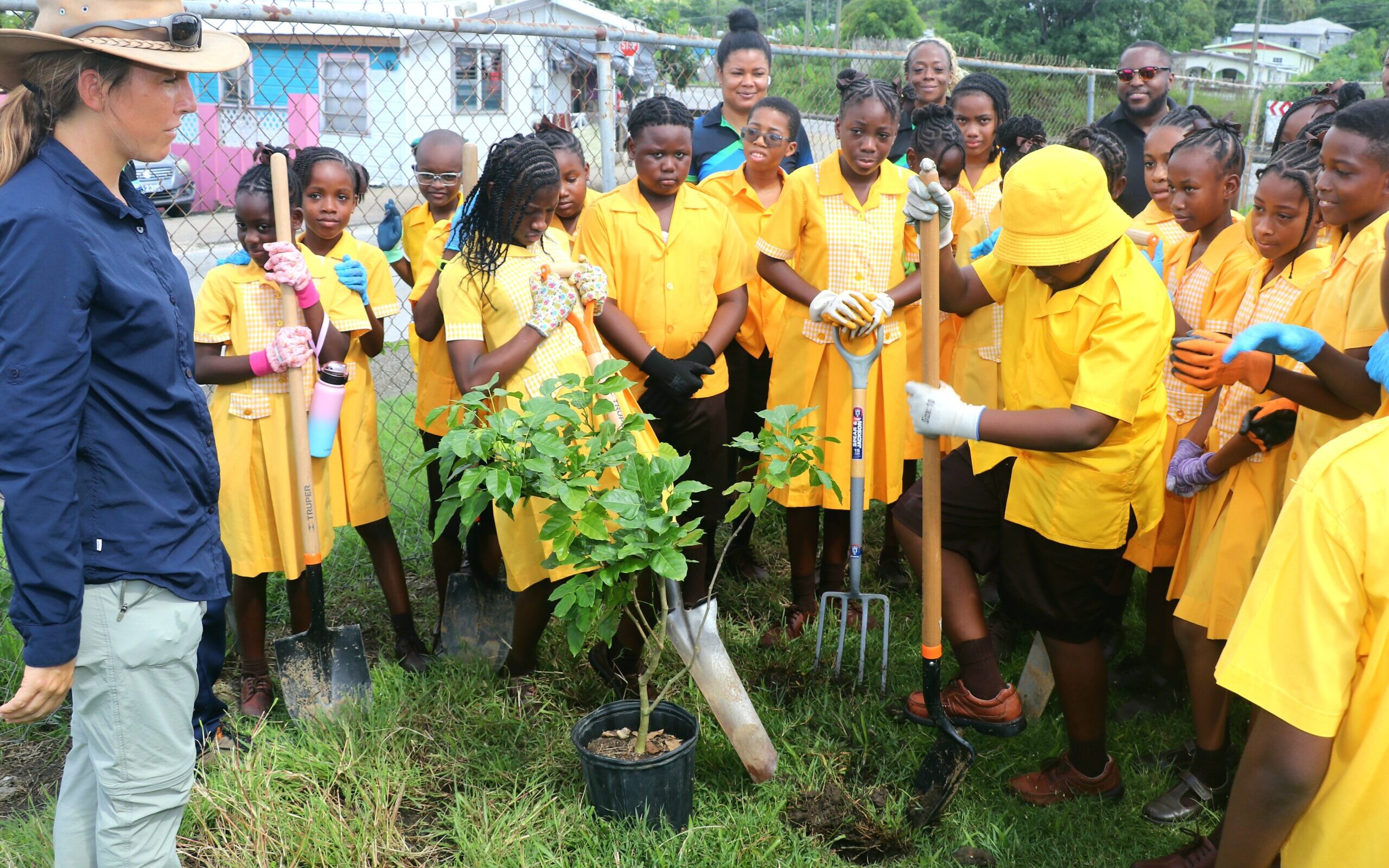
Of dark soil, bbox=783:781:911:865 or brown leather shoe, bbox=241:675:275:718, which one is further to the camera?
brown leather shoe, bbox=241:675:275:718

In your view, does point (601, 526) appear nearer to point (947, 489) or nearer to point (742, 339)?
point (947, 489)

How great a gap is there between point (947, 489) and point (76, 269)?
2.47 m

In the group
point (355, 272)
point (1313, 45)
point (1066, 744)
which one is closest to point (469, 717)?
point (355, 272)

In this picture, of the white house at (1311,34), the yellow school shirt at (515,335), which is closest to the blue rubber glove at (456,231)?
the yellow school shirt at (515,335)

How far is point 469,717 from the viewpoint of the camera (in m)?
3.49

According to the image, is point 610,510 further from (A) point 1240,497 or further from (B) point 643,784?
(A) point 1240,497

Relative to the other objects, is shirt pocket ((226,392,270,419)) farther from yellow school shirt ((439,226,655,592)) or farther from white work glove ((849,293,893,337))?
white work glove ((849,293,893,337))

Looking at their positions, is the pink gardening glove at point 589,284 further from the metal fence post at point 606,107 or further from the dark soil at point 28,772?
the dark soil at point 28,772

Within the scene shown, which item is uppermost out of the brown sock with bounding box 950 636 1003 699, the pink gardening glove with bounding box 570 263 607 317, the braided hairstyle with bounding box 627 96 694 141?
the braided hairstyle with bounding box 627 96 694 141

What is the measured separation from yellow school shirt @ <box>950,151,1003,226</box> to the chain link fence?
1615mm

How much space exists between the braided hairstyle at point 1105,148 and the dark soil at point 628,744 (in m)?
3.03

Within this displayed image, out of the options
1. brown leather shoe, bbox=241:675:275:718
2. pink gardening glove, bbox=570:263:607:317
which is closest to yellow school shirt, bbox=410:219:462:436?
pink gardening glove, bbox=570:263:607:317

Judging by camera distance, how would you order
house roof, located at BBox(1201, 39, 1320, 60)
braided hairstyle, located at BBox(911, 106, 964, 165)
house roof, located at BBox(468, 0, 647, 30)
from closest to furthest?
braided hairstyle, located at BBox(911, 106, 964, 165)
house roof, located at BBox(468, 0, 647, 30)
house roof, located at BBox(1201, 39, 1320, 60)

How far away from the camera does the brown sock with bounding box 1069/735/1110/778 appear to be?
3.15 m
